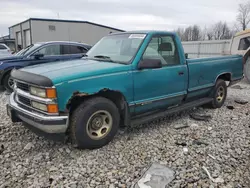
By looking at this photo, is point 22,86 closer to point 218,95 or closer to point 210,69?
point 210,69

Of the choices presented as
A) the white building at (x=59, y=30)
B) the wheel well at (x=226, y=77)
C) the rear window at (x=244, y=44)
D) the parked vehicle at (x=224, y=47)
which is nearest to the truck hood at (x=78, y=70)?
the wheel well at (x=226, y=77)

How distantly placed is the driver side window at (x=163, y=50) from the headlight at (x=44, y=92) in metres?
1.72

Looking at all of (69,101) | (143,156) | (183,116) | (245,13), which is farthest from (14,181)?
(245,13)

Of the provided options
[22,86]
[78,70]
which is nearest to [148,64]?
[78,70]

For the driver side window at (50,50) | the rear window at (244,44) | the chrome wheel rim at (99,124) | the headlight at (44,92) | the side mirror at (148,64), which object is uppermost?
the rear window at (244,44)

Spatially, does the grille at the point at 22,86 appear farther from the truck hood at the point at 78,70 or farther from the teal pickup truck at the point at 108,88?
the truck hood at the point at 78,70

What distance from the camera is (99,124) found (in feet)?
11.8

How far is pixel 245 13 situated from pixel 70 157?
49090 mm

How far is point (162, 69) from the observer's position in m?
4.19

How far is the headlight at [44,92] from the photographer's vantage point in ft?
9.85

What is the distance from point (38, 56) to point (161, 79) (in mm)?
4975

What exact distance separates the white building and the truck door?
25321mm

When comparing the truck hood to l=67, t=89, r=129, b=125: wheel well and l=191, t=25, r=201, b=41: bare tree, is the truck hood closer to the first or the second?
l=67, t=89, r=129, b=125: wheel well

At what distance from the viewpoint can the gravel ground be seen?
2864 millimetres
